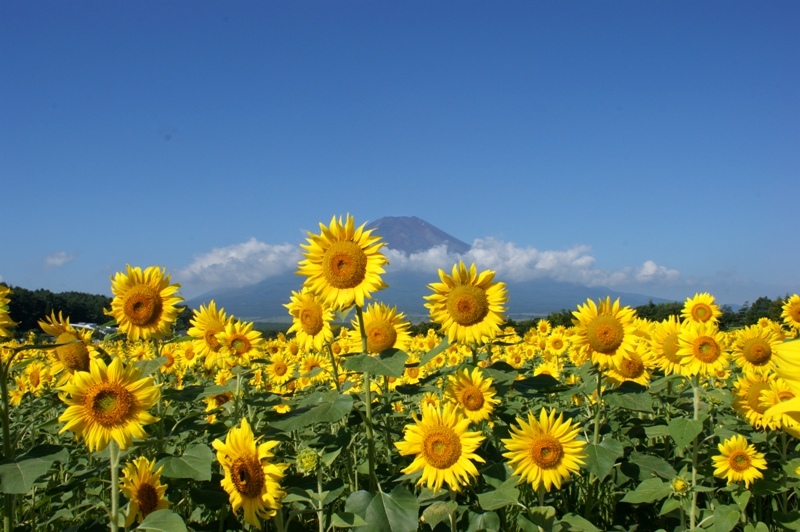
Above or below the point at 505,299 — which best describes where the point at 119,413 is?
below

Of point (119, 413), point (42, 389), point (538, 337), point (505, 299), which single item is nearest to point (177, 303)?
point (119, 413)

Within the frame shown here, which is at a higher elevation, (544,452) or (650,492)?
(544,452)

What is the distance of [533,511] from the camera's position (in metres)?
3.23

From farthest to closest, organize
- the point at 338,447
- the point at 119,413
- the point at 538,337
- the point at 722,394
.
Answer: the point at 538,337
the point at 722,394
the point at 338,447
the point at 119,413

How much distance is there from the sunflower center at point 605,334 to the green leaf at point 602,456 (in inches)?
28.3

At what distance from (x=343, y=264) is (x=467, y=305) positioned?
104 centimetres

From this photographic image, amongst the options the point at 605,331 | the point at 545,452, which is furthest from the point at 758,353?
the point at 545,452

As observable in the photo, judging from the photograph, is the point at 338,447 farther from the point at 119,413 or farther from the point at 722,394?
the point at 722,394

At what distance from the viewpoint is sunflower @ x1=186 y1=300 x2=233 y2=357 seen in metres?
5.30

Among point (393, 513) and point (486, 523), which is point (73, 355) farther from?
point (486, 523)

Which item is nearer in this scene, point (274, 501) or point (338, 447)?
point (274, 501)

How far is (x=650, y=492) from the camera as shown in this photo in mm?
3885

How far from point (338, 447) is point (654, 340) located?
325cm

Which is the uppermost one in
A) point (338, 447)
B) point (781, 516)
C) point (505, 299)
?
point (505, 299)
